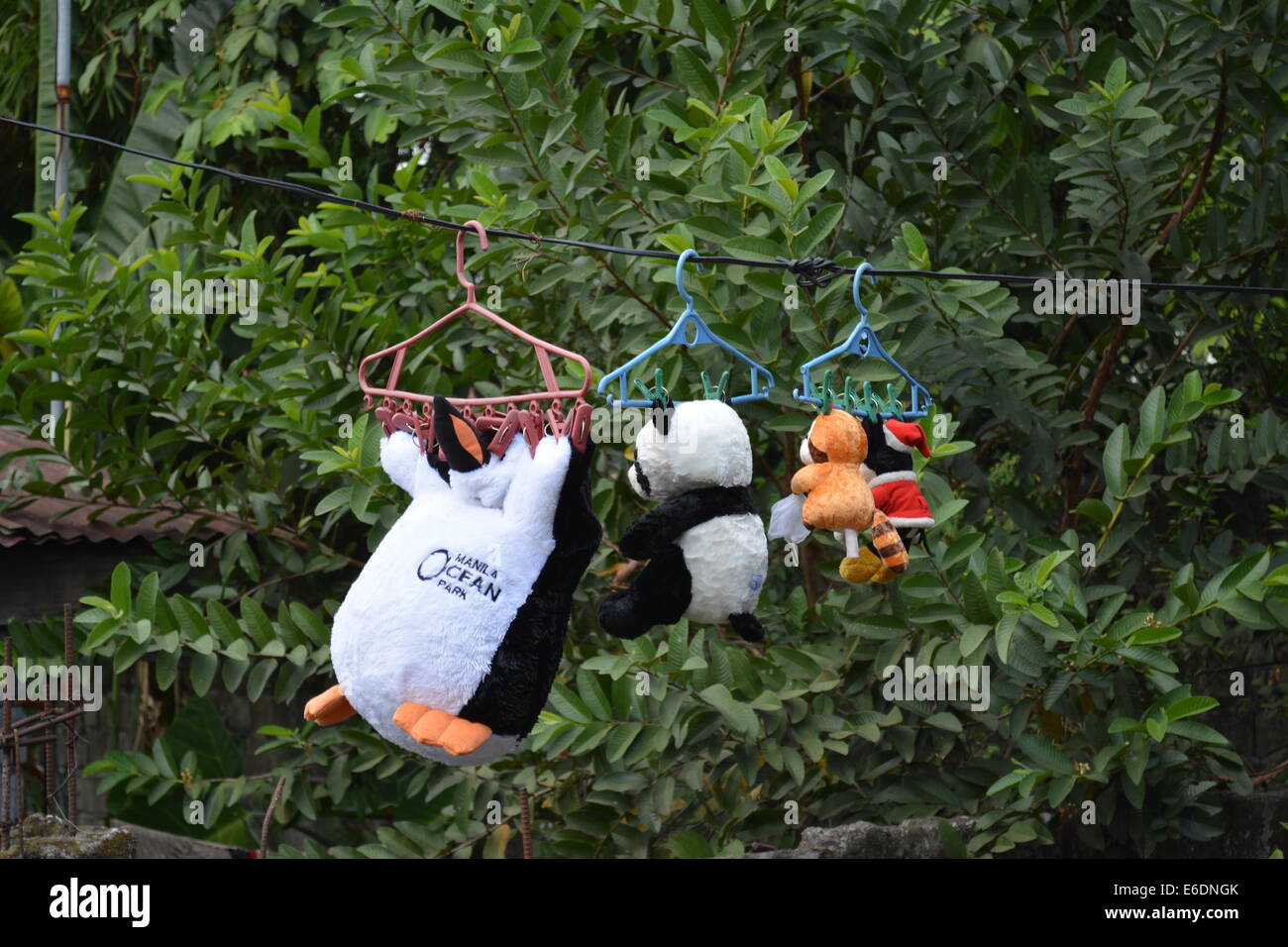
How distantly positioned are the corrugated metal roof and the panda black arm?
271cm

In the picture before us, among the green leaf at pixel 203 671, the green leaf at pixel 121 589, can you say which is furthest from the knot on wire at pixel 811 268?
the green leaf at pixel 203 671

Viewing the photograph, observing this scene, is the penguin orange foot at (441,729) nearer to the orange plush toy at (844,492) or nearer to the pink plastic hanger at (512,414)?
the pink plastic hanger at (512,414)

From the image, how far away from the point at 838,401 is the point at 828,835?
1.58m

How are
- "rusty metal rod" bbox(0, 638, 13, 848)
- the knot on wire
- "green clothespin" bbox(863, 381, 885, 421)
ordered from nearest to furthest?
"green clothespin" bbox(863, 381, 885, 421) → the knot on wire → "rusty metal rod" bbox(0, 638, 13, 848)

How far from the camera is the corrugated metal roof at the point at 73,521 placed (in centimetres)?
452

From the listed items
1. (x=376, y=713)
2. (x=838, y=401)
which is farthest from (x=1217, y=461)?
(x=376, y=713)

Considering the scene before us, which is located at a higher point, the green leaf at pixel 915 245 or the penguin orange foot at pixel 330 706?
the green leaf at pixel 915 245

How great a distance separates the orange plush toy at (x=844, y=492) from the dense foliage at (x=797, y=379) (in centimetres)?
81

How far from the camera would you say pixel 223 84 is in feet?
21.6

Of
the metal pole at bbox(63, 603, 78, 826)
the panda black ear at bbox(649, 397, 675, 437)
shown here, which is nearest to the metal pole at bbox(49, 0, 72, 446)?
the metal pole at bbox(63, 603, 78, 826)

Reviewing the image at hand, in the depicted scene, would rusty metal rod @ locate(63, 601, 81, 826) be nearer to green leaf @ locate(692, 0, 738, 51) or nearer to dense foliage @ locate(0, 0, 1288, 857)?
dense foliage @ locate(0, 0, 1288, 857)

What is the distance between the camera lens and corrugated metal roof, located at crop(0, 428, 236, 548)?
178 inches

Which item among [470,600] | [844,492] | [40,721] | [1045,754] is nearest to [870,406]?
[844,492]

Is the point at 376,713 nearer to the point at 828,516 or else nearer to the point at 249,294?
the point at 828,516
